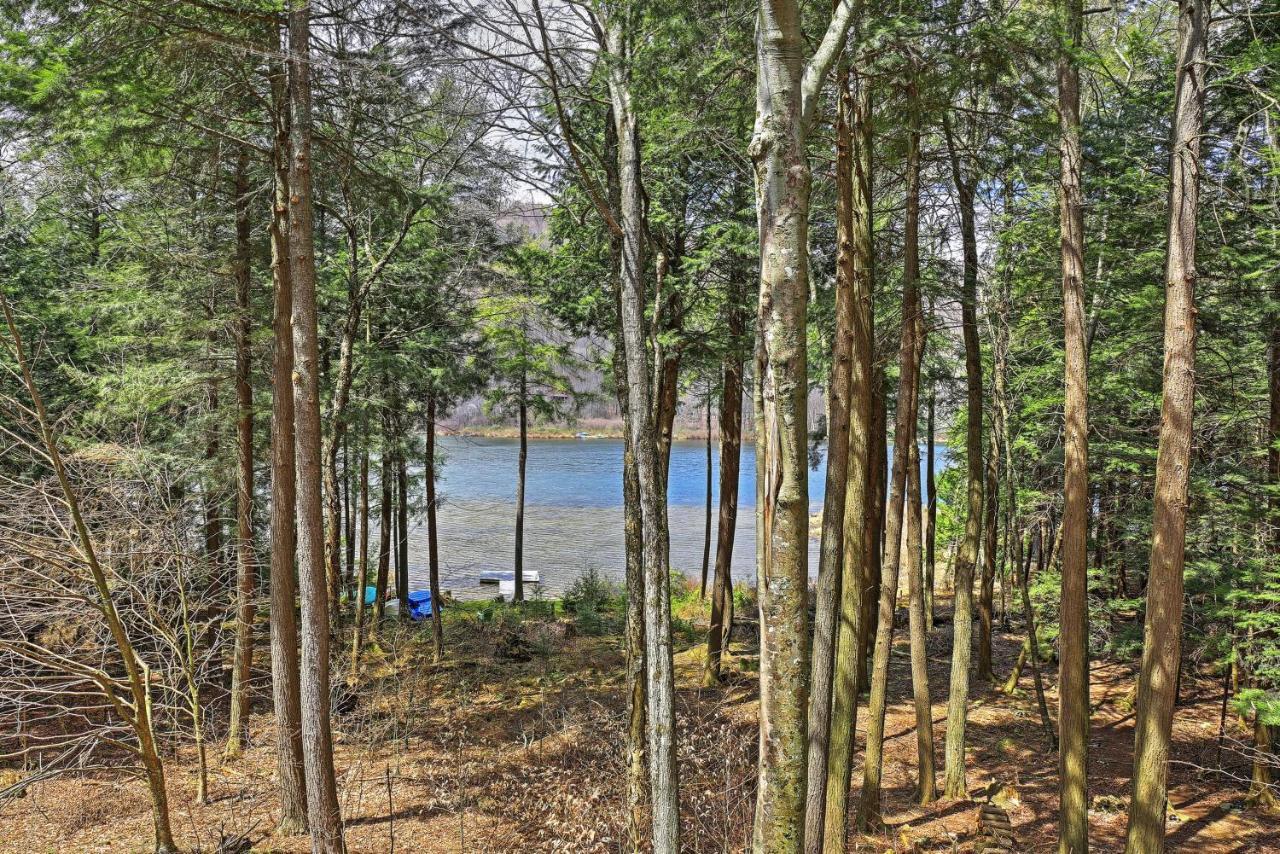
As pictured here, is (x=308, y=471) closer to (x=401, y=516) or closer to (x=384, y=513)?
(x=384, y=513)

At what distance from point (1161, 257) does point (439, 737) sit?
1197 centimetres

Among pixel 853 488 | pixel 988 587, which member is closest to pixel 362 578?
pixel 853 488

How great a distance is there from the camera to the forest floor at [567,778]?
7.96 m

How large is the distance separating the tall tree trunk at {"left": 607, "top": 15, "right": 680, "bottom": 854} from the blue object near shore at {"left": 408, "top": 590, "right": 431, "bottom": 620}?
14.6 meters

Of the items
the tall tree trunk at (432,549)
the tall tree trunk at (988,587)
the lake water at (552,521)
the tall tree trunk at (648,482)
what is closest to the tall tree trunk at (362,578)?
the tall tree trunk at (432,549)

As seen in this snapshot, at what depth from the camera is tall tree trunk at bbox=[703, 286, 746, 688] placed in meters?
12.9

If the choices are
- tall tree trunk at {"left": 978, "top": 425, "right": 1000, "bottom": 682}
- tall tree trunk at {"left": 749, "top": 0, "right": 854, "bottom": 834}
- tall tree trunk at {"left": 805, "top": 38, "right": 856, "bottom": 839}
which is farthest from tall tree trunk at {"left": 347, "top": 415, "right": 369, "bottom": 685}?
tall tree trunk at {"left": 978, "top": 425, "right": 1000, "bottom": 682}

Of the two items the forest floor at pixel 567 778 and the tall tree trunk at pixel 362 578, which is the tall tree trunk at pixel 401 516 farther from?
the forest floor at pixel 567 778

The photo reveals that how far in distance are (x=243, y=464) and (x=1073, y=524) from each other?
9.84 meters

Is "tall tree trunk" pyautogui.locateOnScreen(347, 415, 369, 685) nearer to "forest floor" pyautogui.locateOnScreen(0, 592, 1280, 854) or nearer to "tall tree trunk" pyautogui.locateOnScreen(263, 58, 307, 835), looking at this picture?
"forest floor" pyautogui.locateOnScreen(0, 592, 1280, 854)

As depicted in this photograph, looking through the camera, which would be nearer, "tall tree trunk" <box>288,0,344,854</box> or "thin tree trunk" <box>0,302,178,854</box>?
"thin tree trunk" <box>0,302,178,854</box>

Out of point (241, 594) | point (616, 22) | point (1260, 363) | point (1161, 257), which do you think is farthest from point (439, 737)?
point (1260, 363)

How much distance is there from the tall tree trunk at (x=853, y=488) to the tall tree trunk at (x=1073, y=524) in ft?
5.83

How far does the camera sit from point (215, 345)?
9828mm
